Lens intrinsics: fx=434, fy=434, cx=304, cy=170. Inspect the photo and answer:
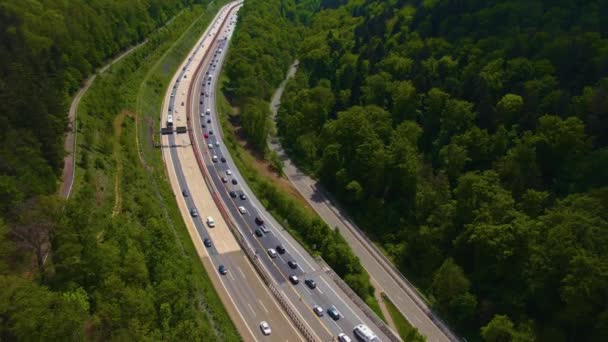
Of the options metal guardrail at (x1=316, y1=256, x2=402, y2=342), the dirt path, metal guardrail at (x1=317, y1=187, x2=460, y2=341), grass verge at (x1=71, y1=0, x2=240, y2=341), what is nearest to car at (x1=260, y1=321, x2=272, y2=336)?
grass verge at (x1=71, y1=0, x2=240, y2=341)

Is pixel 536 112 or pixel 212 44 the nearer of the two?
pixel 536 112

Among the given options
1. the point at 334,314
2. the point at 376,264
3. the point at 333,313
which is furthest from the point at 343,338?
the point at 376,264

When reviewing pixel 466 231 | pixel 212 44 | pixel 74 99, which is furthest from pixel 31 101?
pixel 212 44

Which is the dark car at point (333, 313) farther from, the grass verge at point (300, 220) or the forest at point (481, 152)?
the forest at point (481, 152)

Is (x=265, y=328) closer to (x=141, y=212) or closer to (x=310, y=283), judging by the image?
(x=310, y=283)

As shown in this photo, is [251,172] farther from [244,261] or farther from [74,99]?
[74,99]

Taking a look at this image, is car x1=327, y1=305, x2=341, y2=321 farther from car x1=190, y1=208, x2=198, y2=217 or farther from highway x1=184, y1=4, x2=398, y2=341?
car x1=190, y1=208, x2=198, y2=217
